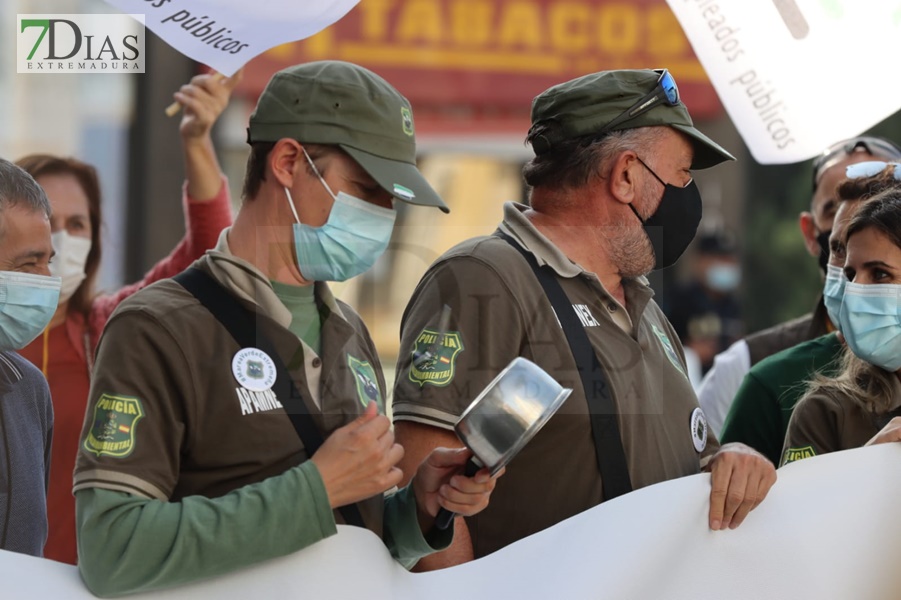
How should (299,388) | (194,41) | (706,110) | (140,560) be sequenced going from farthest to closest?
(706,110)
(194,41)
(299,388)
(140,560)

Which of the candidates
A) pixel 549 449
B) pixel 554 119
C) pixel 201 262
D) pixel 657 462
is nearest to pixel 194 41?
pixel 201 262

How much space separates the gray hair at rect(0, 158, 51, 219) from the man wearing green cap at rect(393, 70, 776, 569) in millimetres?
913

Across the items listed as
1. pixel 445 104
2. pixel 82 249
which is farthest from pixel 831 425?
pixel 445 104

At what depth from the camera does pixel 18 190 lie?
270 cm

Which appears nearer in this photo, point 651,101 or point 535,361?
point 535,361

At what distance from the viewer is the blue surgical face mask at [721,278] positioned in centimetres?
865

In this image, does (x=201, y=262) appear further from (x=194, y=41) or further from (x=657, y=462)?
(x=657, y=462)

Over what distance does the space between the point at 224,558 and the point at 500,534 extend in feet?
2.74

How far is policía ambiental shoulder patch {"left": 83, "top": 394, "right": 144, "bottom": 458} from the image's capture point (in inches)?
79.8

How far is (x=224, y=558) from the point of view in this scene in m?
2.04

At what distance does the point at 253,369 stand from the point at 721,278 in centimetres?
694

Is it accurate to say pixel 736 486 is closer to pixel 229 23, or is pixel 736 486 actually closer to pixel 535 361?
pixel 535 361

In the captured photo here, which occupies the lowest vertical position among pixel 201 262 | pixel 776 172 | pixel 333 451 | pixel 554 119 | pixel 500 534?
pixel 776 172

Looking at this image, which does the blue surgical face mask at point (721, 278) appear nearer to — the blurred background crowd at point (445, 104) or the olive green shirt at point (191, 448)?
the blurred background crowd at point (445, 104)
